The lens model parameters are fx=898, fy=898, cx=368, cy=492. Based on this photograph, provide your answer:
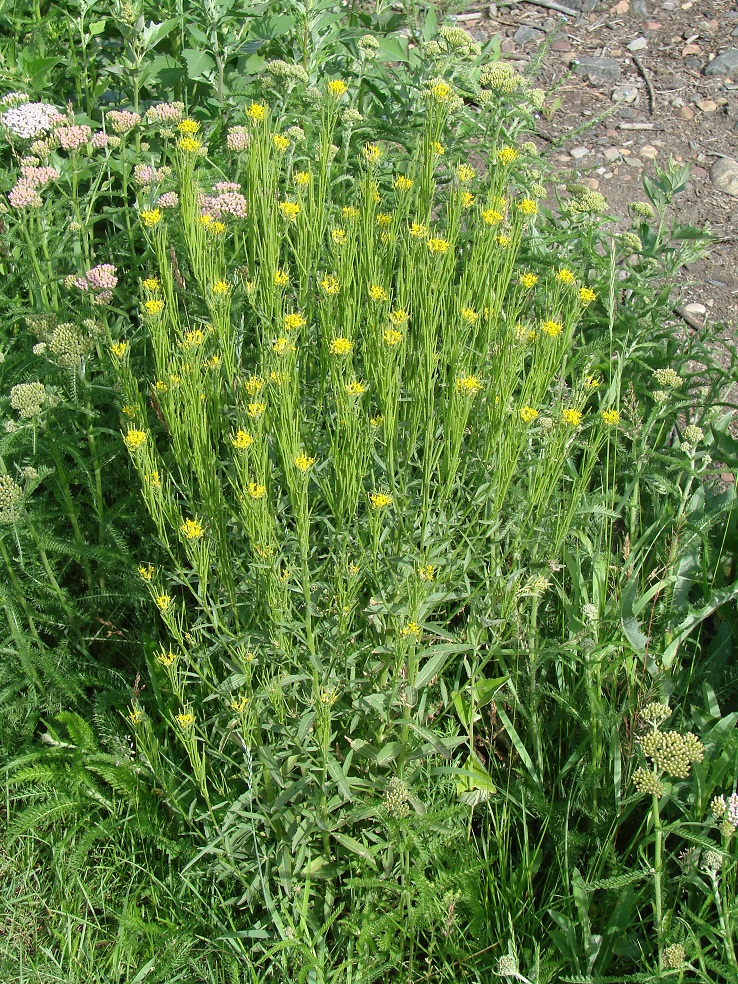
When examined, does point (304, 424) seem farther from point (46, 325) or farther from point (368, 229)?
point (46, 325)

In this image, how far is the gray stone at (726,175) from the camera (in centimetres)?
455

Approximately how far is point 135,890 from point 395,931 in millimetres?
719

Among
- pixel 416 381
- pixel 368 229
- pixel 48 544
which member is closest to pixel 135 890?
pixel 48 544

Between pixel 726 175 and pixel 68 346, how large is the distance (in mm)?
3579

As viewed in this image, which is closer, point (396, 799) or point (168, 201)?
point (396, 799)

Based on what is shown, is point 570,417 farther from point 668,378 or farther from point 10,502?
point 10,502

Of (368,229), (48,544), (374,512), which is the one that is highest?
(368,229)

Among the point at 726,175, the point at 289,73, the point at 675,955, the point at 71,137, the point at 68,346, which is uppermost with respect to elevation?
the point at 289,73

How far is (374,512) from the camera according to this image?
2.01 m

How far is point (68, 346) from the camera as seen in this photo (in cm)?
260

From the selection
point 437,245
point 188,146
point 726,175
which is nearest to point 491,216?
point 437,245

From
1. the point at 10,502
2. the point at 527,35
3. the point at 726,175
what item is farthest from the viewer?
the point at 527,35

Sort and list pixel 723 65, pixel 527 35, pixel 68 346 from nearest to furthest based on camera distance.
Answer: pixel 68 346 → pixel 723 65 → pixel 527 35

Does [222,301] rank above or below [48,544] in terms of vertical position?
above
